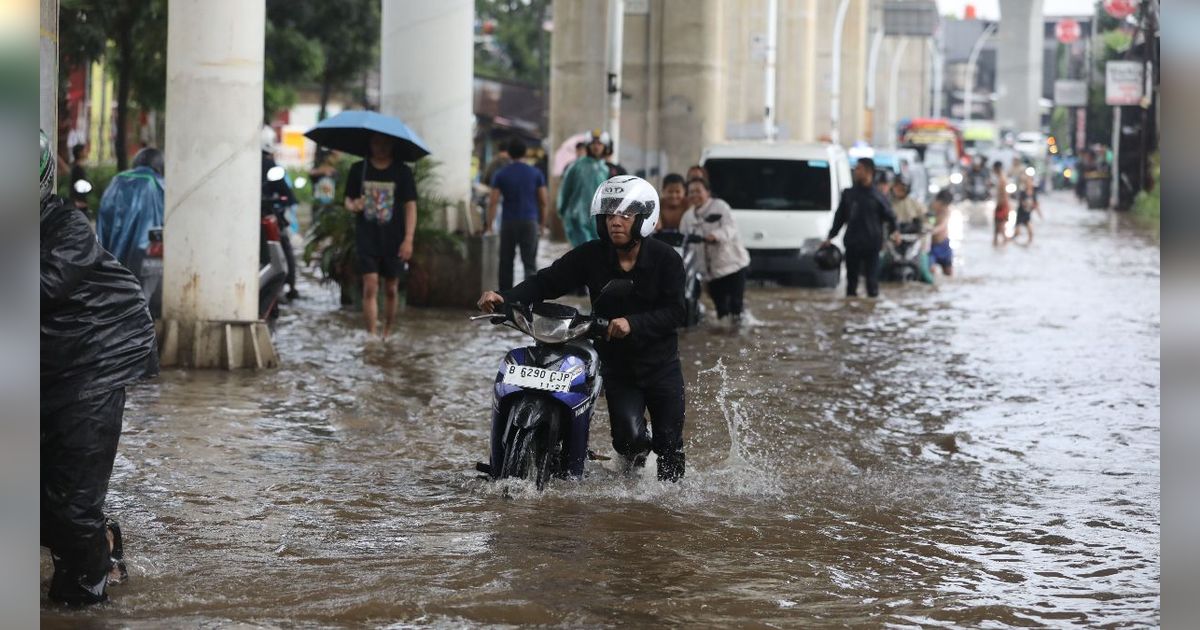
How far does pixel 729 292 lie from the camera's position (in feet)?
57.8

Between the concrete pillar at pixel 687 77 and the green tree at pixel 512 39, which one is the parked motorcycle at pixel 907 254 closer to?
the concrete pillar at pixel 687 77

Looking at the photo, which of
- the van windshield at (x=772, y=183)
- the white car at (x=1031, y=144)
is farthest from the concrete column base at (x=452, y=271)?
the white car at (x=1031, y=144)

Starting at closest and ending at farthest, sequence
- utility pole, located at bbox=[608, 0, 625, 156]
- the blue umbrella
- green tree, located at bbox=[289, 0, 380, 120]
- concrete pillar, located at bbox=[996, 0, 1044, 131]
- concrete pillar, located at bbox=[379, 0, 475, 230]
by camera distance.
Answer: the blue umbrella, concrete pillar, located at bbox=[379, 0, 475, 230], utility pole, located at bbox=[608, 0, 625, 156], green tree, located at bbox=[289, 0, 380, 120], concrete pillar, located at bbox=[996, 0, 1044, 131]

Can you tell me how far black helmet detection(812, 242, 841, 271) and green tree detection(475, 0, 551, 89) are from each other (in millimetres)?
52518

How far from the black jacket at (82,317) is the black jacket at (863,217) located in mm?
14784

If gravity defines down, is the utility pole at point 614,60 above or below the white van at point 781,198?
above

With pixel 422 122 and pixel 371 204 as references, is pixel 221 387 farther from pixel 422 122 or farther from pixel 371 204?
pixel 422 122

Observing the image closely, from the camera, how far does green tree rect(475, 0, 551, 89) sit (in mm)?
74062

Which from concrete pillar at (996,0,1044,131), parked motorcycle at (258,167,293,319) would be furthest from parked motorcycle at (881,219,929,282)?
concrete pillar at (996,0,1044,131)

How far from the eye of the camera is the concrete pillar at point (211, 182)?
12883mm

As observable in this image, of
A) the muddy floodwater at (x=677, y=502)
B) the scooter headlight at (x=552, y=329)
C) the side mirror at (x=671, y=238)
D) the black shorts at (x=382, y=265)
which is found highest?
the side mirror at (x=671, y=238)

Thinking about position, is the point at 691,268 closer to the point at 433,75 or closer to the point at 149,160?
the point at 433,75

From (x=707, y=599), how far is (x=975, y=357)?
9465mm

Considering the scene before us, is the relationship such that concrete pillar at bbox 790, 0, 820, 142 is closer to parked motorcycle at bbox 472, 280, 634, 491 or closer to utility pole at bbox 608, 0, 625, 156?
utility pole at bbox 608, 0, 625, 156
